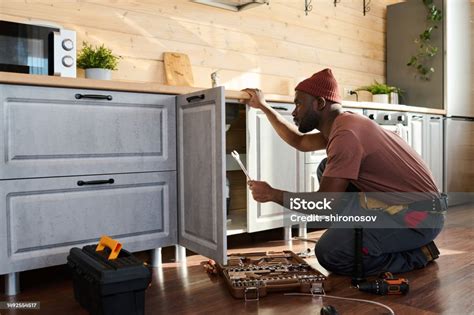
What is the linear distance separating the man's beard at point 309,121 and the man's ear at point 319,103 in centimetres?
3

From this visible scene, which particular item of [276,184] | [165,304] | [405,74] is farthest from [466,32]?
[165,304]

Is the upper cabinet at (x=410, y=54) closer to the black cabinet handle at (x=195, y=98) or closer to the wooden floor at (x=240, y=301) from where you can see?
the wooden floor at (x=240, y=301)

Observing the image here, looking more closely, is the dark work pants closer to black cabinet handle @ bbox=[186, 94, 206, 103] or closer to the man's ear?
the man's ear

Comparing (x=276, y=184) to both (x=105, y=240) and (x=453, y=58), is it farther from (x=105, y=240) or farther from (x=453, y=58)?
(x=453, y=58)

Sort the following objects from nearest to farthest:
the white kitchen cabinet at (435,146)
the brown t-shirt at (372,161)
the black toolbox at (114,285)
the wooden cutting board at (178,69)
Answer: the black toolbox at (114,285) < the brown t-shirt at (372,161) < the wooden cutting board at (178,69) < the white kitchen cabinet at (435,146)

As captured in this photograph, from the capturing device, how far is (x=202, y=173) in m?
2.21

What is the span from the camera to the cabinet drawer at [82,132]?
76.7 inches

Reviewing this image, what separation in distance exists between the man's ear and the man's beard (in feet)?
0.09

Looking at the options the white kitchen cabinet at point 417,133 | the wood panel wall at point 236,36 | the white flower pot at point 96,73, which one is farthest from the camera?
the white kitchen cabinet at point 417,133

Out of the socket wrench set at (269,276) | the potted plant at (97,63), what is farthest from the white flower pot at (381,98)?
the potted plant at (97,63)

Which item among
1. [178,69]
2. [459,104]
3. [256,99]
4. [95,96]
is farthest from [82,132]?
[459,104]

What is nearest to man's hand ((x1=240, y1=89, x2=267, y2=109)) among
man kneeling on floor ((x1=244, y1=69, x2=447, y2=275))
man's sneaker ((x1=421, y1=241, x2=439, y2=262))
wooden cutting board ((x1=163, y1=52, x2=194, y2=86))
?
man kneeling on floor ((x1=244, y1=69, x2=447, y2=275))

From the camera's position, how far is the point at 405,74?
4703mm

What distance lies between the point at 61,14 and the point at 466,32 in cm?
376
